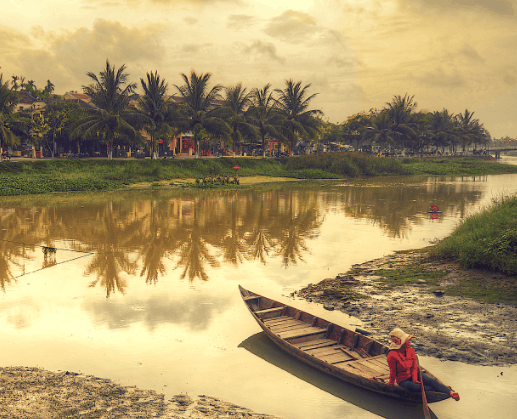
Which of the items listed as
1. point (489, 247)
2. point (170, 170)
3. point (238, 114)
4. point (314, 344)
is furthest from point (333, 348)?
point (238, 114)

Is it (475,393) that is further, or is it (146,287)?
(146,287)

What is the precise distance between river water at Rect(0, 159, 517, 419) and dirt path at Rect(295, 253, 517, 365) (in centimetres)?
50

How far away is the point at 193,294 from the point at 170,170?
36264 mm

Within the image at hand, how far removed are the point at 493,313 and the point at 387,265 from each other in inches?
181

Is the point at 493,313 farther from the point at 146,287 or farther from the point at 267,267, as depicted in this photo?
the point at 146,287

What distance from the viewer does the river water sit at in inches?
295

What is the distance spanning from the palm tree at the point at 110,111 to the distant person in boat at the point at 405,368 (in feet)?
127

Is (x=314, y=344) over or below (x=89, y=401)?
over

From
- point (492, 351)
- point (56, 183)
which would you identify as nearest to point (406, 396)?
point (492, 351)

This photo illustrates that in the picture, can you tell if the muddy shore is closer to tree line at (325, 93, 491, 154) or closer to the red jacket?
the red jacket

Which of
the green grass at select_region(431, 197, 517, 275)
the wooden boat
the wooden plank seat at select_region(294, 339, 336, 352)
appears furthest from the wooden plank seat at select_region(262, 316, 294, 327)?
the green grass at select_region(431, 197, 517, 275)

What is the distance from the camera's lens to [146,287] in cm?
1252

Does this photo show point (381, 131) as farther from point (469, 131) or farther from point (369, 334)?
point (369, 334)

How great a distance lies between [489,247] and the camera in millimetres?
12633
